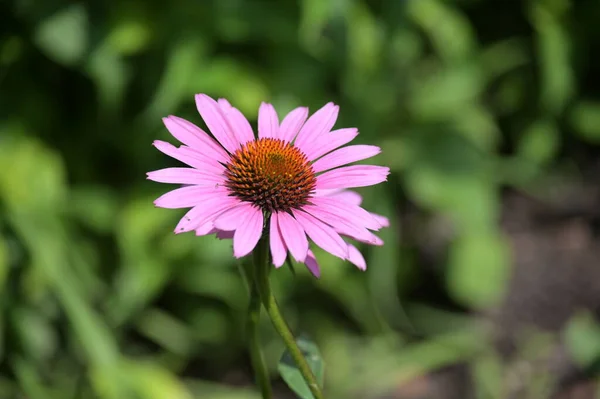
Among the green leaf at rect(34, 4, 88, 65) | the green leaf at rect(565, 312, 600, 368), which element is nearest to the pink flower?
the green leaf at rect(565, 312, 600, 368)

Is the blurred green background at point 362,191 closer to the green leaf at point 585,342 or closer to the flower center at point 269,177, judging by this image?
the green leaf at point 585,342

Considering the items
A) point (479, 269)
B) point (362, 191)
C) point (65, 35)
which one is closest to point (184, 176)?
point (65, 35)

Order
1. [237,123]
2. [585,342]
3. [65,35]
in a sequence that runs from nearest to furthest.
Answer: [237,123] < [585,342] < [65,35]

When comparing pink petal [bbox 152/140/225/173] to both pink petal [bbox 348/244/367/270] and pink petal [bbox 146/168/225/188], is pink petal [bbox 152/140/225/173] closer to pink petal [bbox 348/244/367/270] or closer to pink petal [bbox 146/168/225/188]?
pink petal [bbox 146/168/225/188]

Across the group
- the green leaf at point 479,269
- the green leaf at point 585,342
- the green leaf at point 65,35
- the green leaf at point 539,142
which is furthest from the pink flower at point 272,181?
the green leaf at point 539,142

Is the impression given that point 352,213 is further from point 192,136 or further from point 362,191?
point 362,191

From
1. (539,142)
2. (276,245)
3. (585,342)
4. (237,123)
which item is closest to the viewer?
(276,245)
